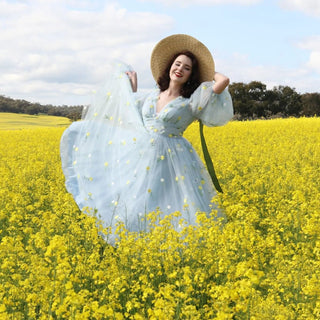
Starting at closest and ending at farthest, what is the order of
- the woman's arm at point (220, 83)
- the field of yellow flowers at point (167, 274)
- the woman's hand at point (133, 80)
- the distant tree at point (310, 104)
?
the field of yellow flowers at point (167, 274) → the woman's arm at point (220, 83) → the woman's hand at point (133, 80) → the distant tree at point (310, 104)

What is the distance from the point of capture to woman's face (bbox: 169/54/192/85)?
4.96m

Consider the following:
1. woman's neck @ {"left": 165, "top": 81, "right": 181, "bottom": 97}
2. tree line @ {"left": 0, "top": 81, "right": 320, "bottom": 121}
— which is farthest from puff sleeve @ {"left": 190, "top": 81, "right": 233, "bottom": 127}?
tree line @ {"left": 0, "top": 81, "right": 320, "bottom": 121}

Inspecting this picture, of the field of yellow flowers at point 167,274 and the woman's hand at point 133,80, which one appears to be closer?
the field of yellow flowers at point 167,274

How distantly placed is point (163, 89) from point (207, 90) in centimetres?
64

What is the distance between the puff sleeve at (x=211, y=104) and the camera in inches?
188

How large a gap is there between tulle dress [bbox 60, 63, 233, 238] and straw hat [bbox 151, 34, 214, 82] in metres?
0.25

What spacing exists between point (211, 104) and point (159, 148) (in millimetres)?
743

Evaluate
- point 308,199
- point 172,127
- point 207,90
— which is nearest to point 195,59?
point 207,90

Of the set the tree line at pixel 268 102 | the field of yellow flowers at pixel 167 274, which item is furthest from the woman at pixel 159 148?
the tree line at pixel 268 102

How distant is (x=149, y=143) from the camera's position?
5.00 meters

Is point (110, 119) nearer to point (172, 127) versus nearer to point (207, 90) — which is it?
point (172, 127)

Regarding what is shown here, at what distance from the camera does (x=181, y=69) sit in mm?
4961

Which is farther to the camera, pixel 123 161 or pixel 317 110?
pixel 317 110

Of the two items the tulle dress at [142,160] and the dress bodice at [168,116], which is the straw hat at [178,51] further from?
the dress bodice at [168,116]
